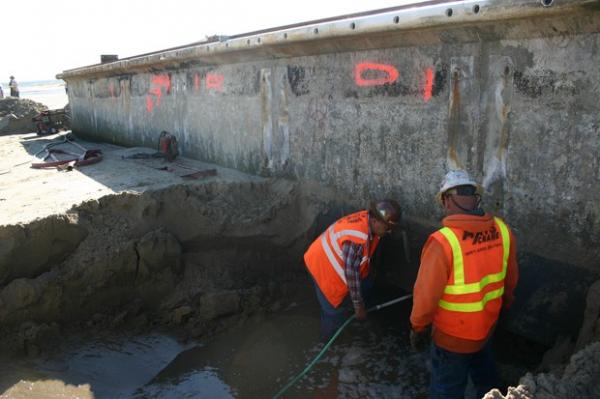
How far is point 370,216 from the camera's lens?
4242 millimetres

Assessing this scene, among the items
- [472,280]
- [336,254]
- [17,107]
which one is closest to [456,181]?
[472,280]

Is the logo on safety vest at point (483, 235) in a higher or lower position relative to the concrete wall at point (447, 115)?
lower

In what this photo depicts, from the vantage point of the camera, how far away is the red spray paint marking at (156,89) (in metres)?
8.98

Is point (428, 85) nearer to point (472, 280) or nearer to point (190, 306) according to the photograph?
point (472, 280)

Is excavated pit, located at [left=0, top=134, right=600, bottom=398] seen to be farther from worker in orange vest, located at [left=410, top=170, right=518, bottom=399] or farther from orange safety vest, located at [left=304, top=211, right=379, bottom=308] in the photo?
worker in orange vest, located at [left=410, top=170, right=518, bottom=399]

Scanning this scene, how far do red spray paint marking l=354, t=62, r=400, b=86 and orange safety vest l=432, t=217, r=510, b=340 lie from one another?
2112mm

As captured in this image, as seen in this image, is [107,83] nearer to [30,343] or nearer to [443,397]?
[30,343]

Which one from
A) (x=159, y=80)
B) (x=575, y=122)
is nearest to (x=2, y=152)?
(x=159, y=80)

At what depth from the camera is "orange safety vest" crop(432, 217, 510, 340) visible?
3.00m

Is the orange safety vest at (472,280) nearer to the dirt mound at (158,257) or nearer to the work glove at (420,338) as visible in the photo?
the work glove at (420,338)

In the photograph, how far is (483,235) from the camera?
306cm

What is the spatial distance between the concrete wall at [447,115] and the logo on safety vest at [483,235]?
95 centimetres

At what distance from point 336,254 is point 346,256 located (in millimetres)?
191

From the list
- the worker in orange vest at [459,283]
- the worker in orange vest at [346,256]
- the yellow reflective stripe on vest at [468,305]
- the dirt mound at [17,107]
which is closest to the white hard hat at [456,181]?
the worker in orange vest at [459,283]
